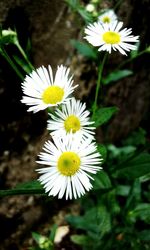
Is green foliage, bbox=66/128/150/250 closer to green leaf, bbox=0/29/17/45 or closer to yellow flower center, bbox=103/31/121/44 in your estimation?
yellow flower center, bbox=103/31/121/44

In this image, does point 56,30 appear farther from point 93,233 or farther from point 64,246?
point 64,246

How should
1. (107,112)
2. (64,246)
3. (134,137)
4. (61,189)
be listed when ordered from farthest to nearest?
(134,137), (64,246), (107,112), (61,189)

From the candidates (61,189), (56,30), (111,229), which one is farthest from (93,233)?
(56,30)

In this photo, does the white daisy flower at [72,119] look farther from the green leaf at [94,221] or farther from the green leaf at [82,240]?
the green leaf at [82,240]

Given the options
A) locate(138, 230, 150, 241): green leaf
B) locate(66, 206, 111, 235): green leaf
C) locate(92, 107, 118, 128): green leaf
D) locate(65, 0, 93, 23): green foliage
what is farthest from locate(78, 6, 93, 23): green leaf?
locate(138, 230, 150, 241): green leaf

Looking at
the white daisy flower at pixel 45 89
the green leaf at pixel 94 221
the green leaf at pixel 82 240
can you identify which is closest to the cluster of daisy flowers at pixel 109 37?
the white daisy flower at pixel 45 89

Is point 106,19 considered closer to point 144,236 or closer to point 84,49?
point 84,49

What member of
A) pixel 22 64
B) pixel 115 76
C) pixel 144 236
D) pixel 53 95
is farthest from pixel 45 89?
pixel 144 236
